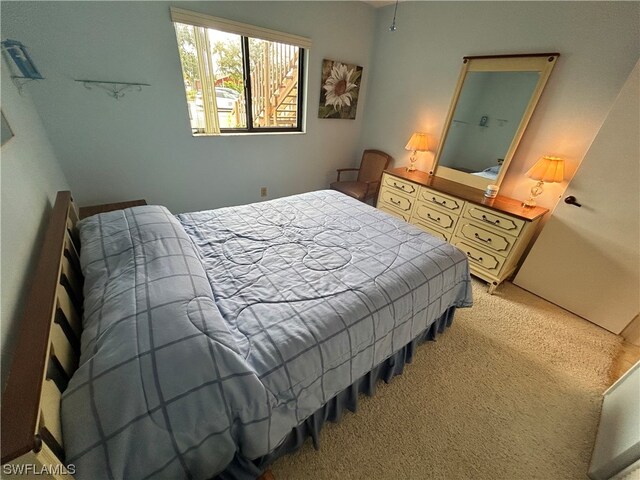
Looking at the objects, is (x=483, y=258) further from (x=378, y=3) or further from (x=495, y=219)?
(x=378, y=3)

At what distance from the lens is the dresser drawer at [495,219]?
6.98 ft

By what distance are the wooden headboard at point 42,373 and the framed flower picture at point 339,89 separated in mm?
2968

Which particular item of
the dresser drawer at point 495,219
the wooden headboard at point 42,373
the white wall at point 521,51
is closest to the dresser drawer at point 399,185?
the white wall at point 521,51

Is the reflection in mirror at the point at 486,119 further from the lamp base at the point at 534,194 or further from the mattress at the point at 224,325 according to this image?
the mattress at the point at 224,325

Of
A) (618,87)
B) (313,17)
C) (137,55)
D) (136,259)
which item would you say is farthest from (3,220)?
(618,87)

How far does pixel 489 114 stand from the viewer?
2.44m

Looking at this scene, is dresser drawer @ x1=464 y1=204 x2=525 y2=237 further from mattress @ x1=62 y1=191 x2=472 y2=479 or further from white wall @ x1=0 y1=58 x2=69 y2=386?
white wall @ x1=0 y1=58 x2=69 y2=386

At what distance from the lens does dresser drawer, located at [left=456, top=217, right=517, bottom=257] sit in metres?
2.22

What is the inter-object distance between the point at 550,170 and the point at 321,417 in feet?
8.05

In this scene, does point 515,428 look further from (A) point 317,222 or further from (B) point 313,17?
(B) point 313,17

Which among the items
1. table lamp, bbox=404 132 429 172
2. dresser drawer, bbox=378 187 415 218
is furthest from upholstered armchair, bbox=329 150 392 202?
table lamp, bbox=404 132 429 172

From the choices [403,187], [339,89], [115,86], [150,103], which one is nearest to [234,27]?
[150,103]

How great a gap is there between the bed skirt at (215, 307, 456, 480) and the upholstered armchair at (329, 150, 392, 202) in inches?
83.2

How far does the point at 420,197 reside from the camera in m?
2.78
